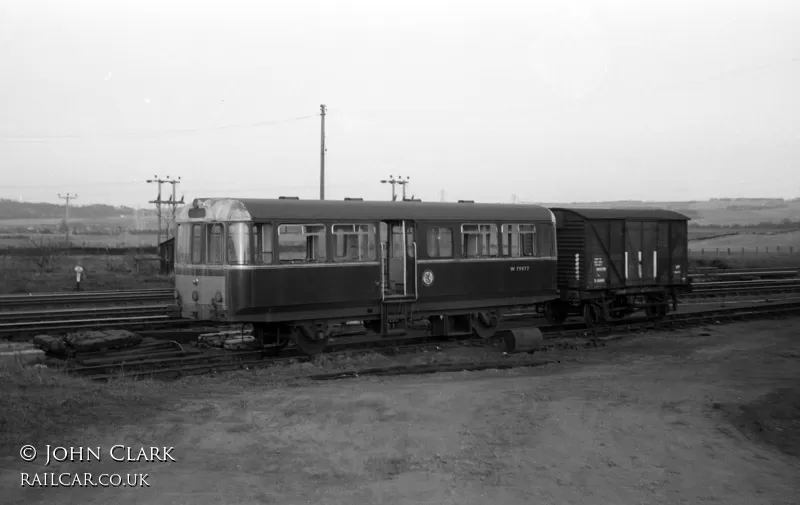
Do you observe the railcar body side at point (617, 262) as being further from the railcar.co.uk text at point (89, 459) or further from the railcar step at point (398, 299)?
the railcar.co.uk text at point (89, 459)

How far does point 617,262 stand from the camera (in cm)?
2173

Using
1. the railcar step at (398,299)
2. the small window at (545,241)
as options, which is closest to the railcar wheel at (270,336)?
the railcar step at (398,299)

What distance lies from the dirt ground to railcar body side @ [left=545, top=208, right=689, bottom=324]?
7.20 metres

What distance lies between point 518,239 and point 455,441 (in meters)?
10.7

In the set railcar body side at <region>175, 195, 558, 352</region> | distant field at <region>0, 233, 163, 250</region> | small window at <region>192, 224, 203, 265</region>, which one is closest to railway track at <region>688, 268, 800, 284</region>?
railcar body side at <region>175, 195, 558, 352</region>

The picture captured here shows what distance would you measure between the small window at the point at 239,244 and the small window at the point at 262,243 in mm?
171

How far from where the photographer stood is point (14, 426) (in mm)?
8992

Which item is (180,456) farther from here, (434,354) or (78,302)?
(78,302)

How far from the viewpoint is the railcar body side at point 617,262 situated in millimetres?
21109

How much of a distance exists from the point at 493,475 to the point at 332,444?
6.98 feet

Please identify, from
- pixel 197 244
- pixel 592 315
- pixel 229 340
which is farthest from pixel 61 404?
pixel 592 315

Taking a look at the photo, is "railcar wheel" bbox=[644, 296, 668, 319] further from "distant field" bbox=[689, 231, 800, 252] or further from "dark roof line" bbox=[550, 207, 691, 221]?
"distant field" bbox=[689, 231, 800, 252]

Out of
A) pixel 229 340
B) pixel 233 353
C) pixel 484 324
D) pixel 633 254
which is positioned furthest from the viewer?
pixel 633 254

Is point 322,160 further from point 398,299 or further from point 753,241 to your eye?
point 753,241
